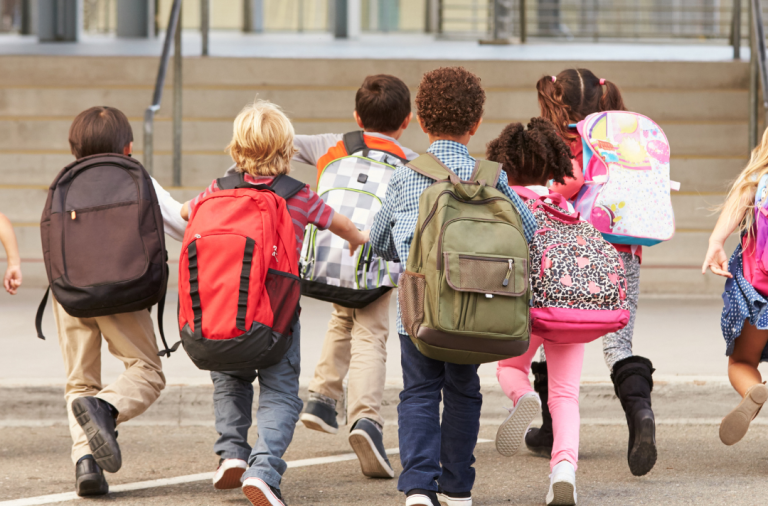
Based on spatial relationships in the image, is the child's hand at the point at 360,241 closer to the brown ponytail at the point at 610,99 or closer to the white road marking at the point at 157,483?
the white road marking at the point at 157,483

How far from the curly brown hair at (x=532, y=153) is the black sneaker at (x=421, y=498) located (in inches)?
53.0

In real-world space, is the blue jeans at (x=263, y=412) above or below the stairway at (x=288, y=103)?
below

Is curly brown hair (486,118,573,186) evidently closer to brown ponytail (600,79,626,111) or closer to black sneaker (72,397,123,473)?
brown ponytail (600,79,626,111)

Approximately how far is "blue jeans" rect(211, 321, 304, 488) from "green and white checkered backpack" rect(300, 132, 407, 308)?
0.37m

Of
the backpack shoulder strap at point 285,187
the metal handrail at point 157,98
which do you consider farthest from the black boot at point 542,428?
the metal handrail at point 157,98

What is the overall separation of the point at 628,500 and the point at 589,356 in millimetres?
2076

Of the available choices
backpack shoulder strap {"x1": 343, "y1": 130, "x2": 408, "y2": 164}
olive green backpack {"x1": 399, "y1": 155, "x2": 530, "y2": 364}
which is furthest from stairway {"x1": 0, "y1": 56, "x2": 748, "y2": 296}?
olive green backpack {"x1": 399, "y1": 155, "x2": 530, "y2": 364}

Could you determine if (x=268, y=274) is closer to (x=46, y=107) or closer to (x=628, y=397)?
(x=628, y=397)

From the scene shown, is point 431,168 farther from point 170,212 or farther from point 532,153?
point 170,212

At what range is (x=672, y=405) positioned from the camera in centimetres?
531

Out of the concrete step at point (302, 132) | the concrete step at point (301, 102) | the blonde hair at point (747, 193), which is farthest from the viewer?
the concrete step at point (301, 102)

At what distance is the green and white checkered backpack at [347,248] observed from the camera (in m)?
4.24

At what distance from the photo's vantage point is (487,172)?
143 inches

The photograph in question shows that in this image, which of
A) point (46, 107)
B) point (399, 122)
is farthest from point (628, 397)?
point (46, 107)
